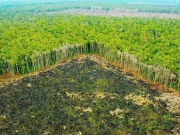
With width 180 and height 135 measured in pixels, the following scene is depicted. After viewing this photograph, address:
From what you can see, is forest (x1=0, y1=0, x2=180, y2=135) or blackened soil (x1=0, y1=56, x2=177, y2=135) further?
forest (x1=0, y1=0, x2=180, y2=135)

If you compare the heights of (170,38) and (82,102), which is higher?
(170,38)

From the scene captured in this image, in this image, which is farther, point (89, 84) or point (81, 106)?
point (89, 84)

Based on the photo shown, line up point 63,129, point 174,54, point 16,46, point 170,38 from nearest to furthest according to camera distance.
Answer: point 63,129, point 174,54, point 16,46, point 170,38

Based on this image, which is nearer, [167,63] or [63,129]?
[63,129]

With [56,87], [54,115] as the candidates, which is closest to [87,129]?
[54,115]

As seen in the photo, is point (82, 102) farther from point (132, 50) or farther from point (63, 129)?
point (132, 50)

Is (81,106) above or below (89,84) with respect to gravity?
below

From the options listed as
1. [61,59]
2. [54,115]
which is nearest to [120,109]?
[54,115]

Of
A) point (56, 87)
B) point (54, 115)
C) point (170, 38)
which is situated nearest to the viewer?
point (54, 115)
